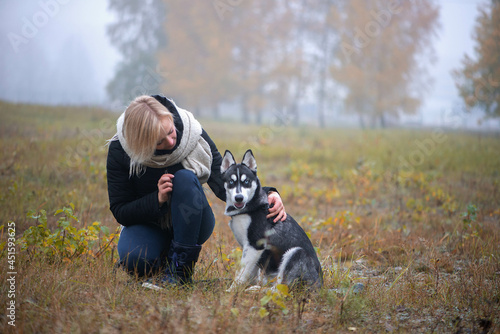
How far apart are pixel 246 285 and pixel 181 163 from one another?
1270 millimetres

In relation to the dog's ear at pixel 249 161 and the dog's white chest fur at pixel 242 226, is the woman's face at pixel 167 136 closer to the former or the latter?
the dog's ear at pixel 249 161

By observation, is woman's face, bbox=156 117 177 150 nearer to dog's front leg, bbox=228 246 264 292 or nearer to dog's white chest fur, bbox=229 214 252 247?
dog's white chest fur, bbox=229 214 252 247

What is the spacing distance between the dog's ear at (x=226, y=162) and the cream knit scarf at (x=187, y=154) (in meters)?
0.18

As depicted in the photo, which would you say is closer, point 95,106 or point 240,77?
point 95,106

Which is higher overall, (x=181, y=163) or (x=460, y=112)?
(x=460, y=112)

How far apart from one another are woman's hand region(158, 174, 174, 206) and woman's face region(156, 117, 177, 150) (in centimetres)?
26

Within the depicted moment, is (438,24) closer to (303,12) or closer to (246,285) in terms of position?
(303,12)

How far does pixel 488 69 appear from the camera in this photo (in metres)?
17.3

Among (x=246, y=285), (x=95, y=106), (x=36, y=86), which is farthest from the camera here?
(x=36, y=86)

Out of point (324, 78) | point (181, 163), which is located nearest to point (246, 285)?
point (181, 163)

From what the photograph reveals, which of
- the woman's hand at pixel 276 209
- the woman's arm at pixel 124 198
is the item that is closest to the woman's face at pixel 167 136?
the woman's arm at pixel 124 198

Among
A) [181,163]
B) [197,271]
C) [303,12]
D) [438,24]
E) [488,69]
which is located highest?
[303,12]

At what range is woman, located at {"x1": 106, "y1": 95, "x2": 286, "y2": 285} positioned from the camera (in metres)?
3.06

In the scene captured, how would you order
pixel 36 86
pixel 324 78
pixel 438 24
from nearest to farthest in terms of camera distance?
pixel 438 24, pixel 324 78, pixel 36 86
